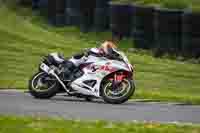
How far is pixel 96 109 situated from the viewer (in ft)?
40.2

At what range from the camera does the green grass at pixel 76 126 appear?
9250mm

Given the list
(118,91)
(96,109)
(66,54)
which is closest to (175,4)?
(66,54)

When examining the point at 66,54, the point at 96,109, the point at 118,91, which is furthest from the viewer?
the point at 66,54

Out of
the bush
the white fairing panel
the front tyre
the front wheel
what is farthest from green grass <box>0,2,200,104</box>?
the front tyre

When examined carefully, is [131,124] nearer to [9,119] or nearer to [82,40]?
[9,119]

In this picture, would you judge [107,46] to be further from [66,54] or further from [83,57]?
[66,54]

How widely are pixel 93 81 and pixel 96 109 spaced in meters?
1.57

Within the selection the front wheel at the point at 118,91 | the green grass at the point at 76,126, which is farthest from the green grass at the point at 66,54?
the green grass at the point at 76,126

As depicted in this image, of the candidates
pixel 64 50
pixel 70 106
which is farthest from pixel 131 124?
pixel 64 50

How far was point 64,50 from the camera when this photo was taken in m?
28.9

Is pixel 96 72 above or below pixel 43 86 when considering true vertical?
above

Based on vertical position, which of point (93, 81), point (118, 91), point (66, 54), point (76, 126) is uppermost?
point (76, 126)

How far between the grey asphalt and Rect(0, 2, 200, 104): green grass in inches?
71.6

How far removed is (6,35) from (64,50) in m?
4.03
